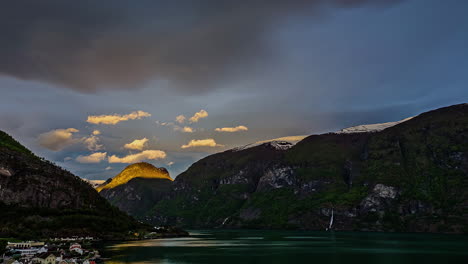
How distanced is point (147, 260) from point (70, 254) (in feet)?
78.9

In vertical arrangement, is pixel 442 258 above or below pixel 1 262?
below

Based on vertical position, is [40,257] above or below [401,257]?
above

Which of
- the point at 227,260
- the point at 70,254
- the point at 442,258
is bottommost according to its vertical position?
the point at 442,258

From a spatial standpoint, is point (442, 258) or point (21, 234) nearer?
point (442, 258)

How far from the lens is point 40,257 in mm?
105625

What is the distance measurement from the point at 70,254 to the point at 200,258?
3984cm

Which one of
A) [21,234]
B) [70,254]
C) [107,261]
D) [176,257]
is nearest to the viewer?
[107,261]

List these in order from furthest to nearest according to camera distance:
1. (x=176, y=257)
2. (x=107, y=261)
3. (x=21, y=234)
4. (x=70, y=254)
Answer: (x=21, y=234) < (x=176, y=257) < (x=70, y=254) < (x=107, y=261)

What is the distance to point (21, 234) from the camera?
A: 188 metres

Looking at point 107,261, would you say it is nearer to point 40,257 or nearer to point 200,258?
point 40,257

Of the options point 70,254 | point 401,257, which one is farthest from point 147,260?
point 401,257

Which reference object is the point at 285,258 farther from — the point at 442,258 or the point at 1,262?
the point at 1,262

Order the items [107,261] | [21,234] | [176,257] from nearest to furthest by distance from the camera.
→ 1. [107,261]
2. [176,257]
3. [21,234]

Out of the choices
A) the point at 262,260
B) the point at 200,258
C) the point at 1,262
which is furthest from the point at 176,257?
the point at 1,262
